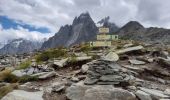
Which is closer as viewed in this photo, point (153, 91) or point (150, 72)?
point (153, 91)

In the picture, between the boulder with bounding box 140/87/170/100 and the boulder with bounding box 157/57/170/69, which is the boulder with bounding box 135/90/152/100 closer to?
the boulder with bounding box 140/87/170/100

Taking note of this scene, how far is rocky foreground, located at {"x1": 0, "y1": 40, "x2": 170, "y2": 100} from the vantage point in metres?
17.7

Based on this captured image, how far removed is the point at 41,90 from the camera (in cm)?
1970

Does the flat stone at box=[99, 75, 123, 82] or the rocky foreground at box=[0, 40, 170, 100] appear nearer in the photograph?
the rocky foreground at box=[0, 40, 170, 100]

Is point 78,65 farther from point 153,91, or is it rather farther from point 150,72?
point 153,91

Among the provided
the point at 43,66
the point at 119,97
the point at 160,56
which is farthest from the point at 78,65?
the point at 119,97

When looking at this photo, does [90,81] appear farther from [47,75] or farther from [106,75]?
[47,75]

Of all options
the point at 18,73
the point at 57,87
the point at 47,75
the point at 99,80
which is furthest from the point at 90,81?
the point at 18,73

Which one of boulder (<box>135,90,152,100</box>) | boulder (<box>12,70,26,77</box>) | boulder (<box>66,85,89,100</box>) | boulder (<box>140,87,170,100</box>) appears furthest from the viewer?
boulder (<box>12,70,26,77</box>)

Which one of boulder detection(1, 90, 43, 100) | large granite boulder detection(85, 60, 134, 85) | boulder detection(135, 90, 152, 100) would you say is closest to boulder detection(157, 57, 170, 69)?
large granite boulder detection(85, 60, 134, 85)

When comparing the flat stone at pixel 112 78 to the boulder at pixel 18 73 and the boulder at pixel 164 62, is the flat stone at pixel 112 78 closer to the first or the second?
the boulder at pixel 164 62

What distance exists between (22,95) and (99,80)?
444 centimetres

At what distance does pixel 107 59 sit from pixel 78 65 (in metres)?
5.56

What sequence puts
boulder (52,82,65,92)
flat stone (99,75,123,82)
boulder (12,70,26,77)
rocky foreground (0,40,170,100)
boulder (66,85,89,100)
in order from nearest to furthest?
rocky foreground (0,40,170,100)
boulder (66,85,89,100)
flat stone (99,75,123,82)
boulder (52,82,65,92)
boulder (12,70,26,77)
